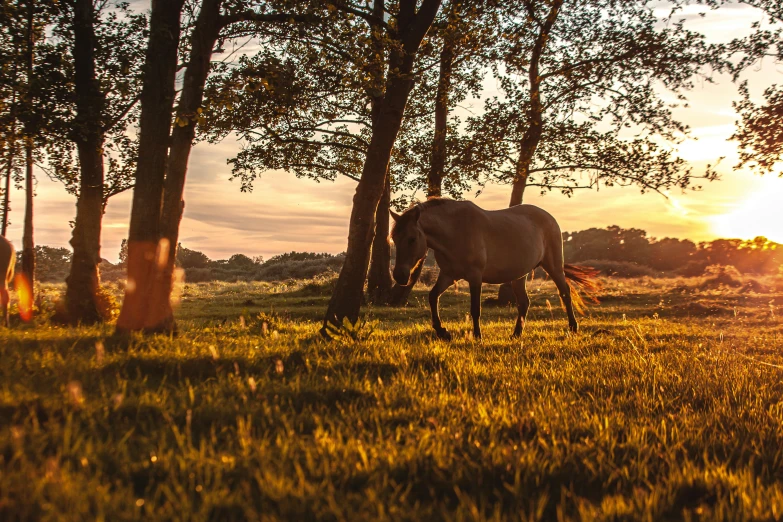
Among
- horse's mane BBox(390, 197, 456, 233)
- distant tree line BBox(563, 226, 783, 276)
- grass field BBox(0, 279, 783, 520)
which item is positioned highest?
distant tree line BBox(563, 226, 783, 276)

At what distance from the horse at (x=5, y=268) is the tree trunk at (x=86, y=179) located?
1.22m

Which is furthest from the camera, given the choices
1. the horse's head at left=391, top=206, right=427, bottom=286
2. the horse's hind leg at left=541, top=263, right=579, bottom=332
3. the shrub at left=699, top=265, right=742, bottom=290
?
the shrub at left=699, top=265, right=742, bottom=290

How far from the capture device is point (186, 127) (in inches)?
357

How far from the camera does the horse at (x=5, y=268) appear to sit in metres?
12.0

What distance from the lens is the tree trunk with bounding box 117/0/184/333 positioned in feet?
27.1

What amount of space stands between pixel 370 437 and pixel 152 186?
21.5 ft

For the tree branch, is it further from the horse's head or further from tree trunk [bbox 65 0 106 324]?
tree trunk [bbox 65 0 106 324]

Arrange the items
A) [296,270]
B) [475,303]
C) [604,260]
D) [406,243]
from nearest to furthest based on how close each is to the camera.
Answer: [406,243]
[475,303]
[296,270]
[604,260]

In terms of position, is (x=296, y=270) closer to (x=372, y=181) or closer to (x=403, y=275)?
(x=372, y=181)

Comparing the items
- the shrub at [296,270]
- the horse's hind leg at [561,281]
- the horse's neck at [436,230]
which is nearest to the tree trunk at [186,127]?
the horse's neck at [436,230]

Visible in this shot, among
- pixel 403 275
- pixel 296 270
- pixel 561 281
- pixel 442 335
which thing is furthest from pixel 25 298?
pixel 296 270

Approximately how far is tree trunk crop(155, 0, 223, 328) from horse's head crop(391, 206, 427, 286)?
3.74 meters

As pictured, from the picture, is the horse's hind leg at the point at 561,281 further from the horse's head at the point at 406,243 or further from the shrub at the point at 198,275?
the shrub at the point at 198,275

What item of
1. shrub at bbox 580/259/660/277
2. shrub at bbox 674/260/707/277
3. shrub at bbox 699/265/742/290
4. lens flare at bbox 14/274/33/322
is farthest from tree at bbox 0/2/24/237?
shrub at bbox 674/260/707/277
